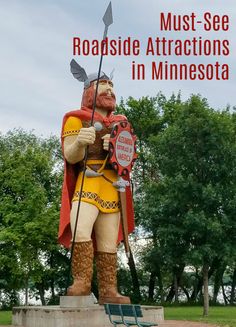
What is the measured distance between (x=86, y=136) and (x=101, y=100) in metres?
1.30

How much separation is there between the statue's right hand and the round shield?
578mm

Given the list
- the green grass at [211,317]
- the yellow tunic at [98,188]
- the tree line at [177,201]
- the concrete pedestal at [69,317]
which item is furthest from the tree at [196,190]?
the concrete pedestal at [69,317]

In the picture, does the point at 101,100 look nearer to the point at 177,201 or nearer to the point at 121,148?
the point at 121,148

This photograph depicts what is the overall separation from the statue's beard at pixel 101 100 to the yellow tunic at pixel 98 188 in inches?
23.0

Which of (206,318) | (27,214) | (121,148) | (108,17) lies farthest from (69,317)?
(27,214)

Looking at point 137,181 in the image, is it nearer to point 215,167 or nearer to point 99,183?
point 215,167

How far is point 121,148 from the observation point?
1414 centimetres

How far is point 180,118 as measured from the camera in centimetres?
2458

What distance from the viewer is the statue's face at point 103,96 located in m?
14.5

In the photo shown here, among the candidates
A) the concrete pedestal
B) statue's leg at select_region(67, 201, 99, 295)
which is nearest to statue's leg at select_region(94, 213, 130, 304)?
statue's leg at select_region(67, 201, 99, 295)

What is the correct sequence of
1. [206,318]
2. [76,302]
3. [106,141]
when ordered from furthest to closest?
[206,318], [106,141], [76,302]

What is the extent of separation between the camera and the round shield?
13930 millimetres

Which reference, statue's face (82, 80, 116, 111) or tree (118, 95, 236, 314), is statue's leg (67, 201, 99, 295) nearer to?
statue's face (82, 80, 116, 111)

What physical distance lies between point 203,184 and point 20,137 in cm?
1750
